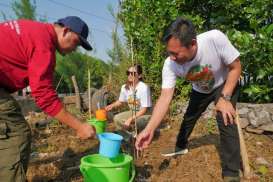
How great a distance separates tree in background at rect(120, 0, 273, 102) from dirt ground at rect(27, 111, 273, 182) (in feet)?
3.15

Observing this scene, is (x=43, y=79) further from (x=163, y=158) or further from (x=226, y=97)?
(x=163, y=158)

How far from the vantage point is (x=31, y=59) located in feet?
9.34

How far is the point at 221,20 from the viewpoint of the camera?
6930mm

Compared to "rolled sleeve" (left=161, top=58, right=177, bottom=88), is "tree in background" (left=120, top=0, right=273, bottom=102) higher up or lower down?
higher up

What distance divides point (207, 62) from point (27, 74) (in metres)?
1.62

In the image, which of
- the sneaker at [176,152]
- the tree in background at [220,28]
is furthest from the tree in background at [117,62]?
the sneaker at [176,152]

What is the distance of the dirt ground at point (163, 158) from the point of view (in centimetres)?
409

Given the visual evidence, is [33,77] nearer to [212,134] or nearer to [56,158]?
[56,158]

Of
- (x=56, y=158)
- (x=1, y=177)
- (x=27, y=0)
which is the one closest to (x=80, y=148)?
(x=56, y=158)

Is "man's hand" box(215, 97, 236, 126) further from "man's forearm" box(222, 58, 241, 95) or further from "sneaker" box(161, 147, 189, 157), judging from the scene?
"sneaker" box(161, 147, 189, 157)

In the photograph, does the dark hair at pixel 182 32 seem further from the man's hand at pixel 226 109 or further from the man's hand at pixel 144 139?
the man's hand at pixel 144 139

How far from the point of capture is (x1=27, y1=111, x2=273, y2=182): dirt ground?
409 cm

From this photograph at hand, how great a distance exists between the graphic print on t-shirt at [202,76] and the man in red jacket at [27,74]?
1.09 meters

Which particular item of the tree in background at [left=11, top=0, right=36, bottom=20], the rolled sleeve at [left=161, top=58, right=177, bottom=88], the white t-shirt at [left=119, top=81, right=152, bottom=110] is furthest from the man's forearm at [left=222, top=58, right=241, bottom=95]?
the tree in background at [left=11, top=0, right=36, bottom=20]
